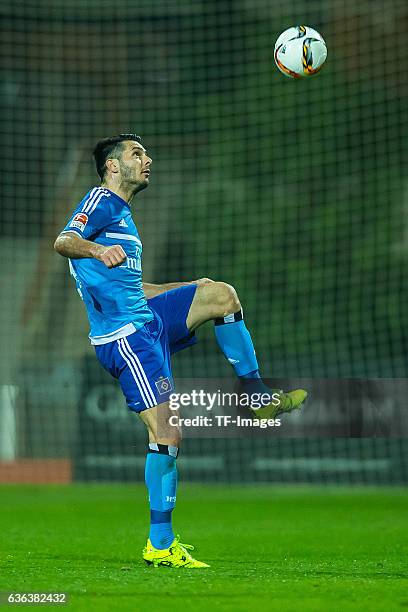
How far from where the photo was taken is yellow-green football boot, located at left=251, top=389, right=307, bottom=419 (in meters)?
6.68

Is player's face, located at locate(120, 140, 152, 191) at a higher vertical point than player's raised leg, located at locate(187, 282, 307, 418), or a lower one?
higher

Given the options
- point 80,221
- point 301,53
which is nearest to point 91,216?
point 80,221

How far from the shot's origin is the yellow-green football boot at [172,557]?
254 inches

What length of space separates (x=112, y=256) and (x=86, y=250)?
26 cm

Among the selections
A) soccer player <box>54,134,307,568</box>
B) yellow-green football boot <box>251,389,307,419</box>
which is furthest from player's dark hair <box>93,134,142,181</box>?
yellow-green football boot <box>251,389,307,419</box>

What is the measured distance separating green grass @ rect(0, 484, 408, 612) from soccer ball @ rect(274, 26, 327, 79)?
11.0 ft

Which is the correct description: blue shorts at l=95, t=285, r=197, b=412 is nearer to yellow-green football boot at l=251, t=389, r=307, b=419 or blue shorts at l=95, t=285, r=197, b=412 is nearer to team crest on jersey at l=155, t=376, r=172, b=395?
team crest on jersey at l=155, t=376, r=172, b=395

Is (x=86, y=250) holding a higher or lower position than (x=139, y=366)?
higher

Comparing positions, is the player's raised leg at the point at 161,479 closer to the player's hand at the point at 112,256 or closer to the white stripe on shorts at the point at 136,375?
the white stripe on shorts at the point at 136,375

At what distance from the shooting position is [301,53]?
8.33 m

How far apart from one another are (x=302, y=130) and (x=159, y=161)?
2.62m

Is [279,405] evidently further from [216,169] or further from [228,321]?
[216,169]

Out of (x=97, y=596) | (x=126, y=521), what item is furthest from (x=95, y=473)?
(x=97, y=596)

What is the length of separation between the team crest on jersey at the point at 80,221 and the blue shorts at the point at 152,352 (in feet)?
2.24
